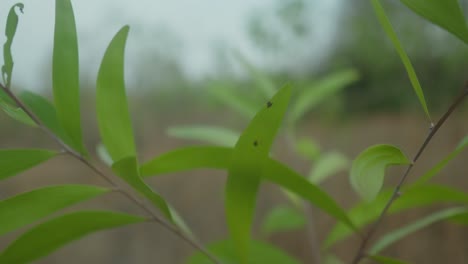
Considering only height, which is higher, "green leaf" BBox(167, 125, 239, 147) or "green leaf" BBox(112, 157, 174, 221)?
"green leaf" BBox(112, 157, 174, 221)

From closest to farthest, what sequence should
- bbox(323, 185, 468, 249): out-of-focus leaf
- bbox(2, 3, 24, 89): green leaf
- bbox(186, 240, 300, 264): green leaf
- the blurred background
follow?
bbox(2, 3, 24, 89): green leaf < bbox(323, 185, 468, 249): out-of-focus leaf < bbox(186, 240, 300, 264): green leaf < the blurred background

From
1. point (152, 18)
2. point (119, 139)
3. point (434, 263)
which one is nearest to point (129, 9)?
point (152, 18)

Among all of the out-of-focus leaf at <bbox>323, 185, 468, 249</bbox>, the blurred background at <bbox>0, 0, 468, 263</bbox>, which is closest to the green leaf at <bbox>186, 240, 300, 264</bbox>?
the out-of-focus leaf at <bbox>323, 185, 468, 249</bbox>

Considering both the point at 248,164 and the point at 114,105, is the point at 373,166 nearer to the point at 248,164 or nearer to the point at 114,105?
the point at 248,164

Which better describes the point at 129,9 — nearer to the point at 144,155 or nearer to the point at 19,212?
the point at 144,155

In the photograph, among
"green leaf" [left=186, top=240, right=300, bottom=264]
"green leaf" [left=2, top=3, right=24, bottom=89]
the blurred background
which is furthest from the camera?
the blurred background

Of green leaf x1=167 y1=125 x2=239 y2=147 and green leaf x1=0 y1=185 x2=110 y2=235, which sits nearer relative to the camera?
green leaf x1=0 y1=185 x2=110 y2=235

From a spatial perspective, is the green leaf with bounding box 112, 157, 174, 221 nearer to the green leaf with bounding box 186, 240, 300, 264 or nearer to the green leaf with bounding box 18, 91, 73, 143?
the green leaf with bounding box 18, 91, 73, 143
